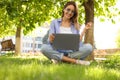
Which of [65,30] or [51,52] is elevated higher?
[65,30]

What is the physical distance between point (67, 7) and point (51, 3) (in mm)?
10582

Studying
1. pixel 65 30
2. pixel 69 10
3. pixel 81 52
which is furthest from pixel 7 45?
pixel 69 10

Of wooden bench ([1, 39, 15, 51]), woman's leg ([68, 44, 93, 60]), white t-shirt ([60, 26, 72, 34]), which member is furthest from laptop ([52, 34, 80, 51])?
wooden bench ([1, 39, 15, 51])

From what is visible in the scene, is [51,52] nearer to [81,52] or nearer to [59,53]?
[59,53]

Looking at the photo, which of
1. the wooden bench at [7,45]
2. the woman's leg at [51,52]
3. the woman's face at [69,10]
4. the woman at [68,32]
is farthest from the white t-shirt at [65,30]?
the wooden bench at [7,45]

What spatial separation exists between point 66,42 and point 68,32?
0.44 metres

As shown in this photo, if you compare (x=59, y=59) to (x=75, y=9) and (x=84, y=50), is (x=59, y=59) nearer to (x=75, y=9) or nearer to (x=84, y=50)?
(x=84, y=50)

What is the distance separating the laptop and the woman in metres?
0.10

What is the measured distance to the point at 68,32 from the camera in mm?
7832

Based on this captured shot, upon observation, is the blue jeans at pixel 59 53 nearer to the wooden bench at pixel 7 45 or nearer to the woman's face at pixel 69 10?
the woman's face at pixel 69 10

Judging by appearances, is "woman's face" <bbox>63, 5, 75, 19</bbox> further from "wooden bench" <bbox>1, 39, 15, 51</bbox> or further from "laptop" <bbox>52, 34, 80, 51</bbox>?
"wooden bench" <bbox>1, 39, 15, 51</bbox>

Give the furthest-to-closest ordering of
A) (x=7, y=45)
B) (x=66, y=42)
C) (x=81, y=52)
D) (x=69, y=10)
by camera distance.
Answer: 1. (x=7, y=45)
2. (x=81, y=52)
3. (x=69, y=10)
4. (x=66, y=42)

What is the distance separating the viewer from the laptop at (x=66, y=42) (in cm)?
738

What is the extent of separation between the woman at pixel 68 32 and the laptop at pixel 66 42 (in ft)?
0.33
